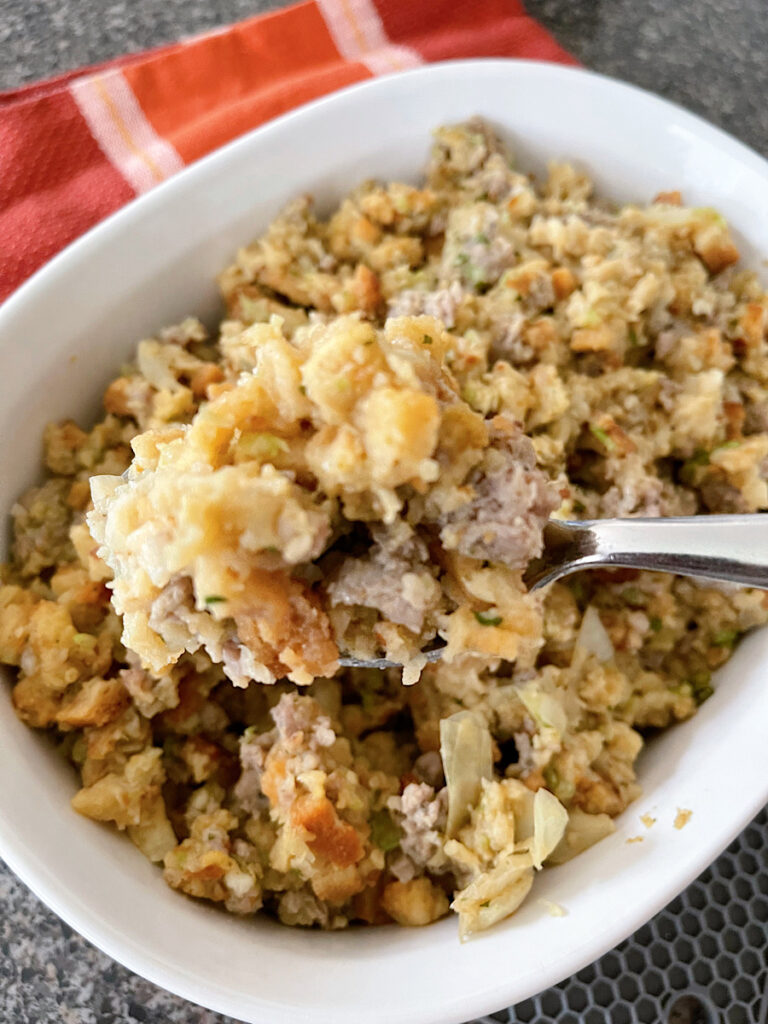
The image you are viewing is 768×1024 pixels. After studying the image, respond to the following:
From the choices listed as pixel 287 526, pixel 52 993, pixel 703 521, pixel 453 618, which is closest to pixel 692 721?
pixel 703 521

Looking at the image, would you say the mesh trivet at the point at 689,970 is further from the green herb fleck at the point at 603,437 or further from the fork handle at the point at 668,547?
the green herb fleck at the point at 603,437

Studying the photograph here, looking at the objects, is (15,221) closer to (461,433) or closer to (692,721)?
(461,433)

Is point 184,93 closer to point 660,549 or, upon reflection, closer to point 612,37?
point 612,37

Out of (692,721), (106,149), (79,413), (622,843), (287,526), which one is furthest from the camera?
(106,149)

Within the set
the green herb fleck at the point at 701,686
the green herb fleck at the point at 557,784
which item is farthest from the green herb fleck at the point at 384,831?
the green herb fleck at the point at 701,686

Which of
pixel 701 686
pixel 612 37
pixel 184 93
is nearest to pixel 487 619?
pixel 701 686

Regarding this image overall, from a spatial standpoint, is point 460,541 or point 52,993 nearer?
point 460,541

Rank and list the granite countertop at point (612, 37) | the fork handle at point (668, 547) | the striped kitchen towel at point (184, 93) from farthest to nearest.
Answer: the granite countertop at point (612, 37)
the striped kitchen towel at point (184, 93)
the fork handle at point (668, 547)
